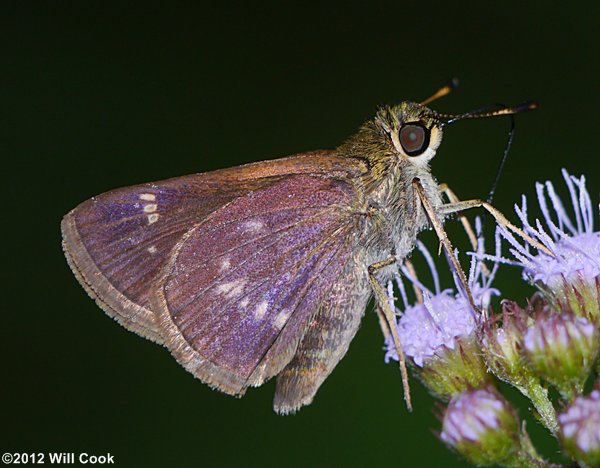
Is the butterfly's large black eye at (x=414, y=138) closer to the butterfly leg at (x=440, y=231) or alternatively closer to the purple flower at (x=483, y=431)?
the butterfly leg at (x=440, y=231)

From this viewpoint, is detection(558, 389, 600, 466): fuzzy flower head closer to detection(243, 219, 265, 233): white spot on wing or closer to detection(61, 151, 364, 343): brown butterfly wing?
detection(243, 219, 265, 233): white spot on wing

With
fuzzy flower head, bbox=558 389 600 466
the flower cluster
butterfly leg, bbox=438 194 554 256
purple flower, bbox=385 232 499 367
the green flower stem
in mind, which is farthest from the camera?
purple flower, bbox=385 232 499 367

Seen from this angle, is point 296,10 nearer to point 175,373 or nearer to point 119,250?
point 175,373

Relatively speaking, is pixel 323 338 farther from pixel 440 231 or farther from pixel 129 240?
pixel 129 240

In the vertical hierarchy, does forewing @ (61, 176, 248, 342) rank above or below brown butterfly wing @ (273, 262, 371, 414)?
above

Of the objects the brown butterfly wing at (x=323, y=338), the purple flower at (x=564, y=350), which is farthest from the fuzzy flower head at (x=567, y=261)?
the brown butterfly wing at (x=323, y=338)

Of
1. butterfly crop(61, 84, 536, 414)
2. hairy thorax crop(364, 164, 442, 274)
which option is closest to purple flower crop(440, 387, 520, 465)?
butterfly crop(61, 84, 536, 414)
